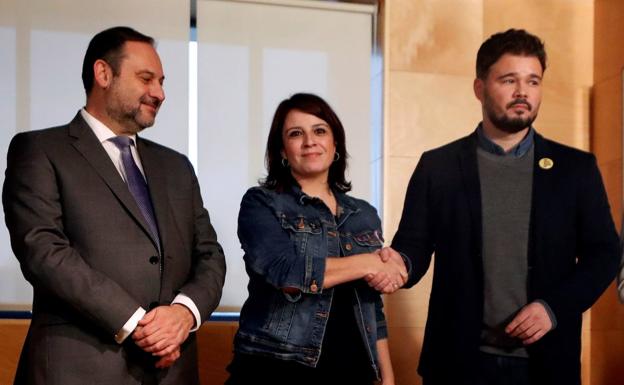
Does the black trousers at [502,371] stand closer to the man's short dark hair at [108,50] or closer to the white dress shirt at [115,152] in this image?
the white dress shirt at [115,152]

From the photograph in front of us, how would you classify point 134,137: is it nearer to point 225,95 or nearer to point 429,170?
point 429,170

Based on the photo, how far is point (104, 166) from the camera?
2518 millimetres

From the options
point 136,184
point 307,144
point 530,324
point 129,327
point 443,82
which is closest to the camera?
point 129,327

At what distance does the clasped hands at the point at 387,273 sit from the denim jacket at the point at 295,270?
8 cm

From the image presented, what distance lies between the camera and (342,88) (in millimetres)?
4387

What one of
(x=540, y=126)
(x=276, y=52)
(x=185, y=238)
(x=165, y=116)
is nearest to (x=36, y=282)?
(x=185, y=238)

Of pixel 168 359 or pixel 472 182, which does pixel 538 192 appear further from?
pixel 168 359

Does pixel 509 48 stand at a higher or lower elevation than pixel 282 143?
higher

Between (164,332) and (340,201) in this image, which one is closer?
(164,332)

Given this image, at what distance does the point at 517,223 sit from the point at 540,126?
196 centimetres

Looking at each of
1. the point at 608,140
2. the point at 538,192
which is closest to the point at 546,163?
the point at 538,192

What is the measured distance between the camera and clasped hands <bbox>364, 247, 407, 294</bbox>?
256cm

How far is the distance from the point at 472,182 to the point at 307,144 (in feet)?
1.64

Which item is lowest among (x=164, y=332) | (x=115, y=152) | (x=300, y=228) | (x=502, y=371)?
(x=502, y=371)
